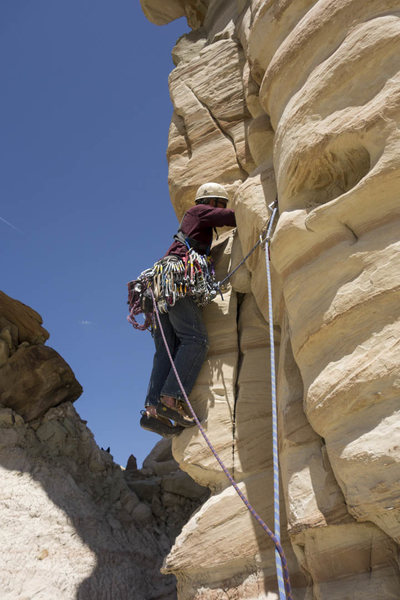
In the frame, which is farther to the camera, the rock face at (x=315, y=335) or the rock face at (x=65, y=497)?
the rock face at (x=65, y=497)

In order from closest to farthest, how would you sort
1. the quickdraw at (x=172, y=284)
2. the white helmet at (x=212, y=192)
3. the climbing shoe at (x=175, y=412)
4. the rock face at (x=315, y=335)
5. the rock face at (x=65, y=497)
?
the rock face at (x=315, y=335), the climbing shoe at (x=175, y=412), the quickdraw at (x=172, y=284), the white helmet at (x=212, y=192), the rock face at (x=65, y=497)

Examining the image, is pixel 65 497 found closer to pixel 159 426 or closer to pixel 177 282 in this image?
pixel 159 426

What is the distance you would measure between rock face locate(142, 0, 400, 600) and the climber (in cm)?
21

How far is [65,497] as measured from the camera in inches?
278

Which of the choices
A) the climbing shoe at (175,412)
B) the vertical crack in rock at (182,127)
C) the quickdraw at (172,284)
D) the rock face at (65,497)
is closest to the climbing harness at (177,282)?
the quickdraw at (172,284)

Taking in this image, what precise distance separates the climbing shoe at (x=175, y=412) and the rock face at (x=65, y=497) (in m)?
2.50

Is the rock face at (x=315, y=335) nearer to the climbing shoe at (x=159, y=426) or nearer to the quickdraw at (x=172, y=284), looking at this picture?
the climbing shoe at (x=159, y=426)

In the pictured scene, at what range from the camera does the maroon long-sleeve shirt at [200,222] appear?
5430mm

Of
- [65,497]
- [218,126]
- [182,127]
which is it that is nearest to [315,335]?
[218,126]

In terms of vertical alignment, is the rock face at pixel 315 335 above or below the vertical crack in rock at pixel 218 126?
below

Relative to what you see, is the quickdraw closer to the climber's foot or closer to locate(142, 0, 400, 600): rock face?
locate(142, 0, 400, 600): rock face

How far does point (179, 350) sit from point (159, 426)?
2.48ft

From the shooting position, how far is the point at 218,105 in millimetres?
6938

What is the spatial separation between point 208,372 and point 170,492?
3.64 meters
